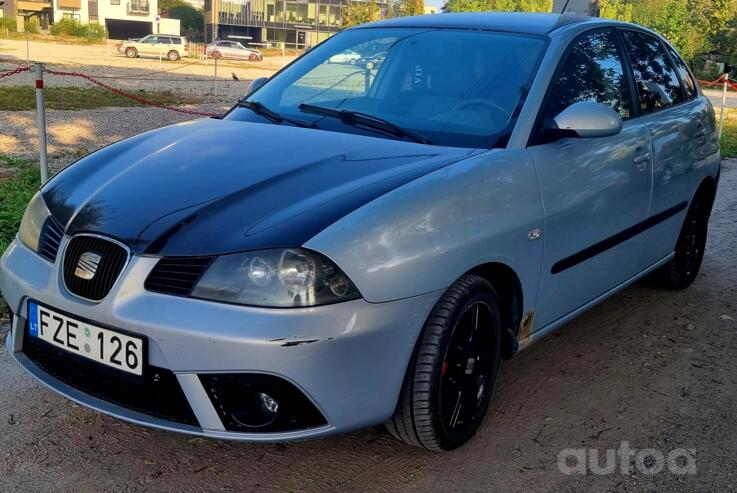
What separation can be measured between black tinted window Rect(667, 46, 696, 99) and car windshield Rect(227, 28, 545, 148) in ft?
5.69

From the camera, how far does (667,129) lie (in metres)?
4.19

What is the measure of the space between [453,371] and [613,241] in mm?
1281

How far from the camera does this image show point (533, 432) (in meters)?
3.10

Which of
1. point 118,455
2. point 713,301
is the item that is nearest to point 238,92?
point 713,301

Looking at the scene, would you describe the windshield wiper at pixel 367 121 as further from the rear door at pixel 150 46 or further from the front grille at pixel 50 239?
the rear door at pixel 150 46

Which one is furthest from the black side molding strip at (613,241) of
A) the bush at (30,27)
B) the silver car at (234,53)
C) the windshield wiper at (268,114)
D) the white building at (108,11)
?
the white building at (108,11)

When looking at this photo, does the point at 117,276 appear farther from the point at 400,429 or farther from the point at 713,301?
the point at 713,301

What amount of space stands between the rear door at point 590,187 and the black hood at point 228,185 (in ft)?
1.65

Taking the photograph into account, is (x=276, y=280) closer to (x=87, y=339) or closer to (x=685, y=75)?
(x=87, y=339)

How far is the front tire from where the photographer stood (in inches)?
102

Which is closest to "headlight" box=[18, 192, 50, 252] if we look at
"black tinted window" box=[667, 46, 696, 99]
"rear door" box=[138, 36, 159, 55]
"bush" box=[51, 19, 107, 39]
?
"black tinted window" box=[667, 46, 696, 99]

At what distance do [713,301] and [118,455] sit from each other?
3.73m

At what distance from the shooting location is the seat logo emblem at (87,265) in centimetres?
248

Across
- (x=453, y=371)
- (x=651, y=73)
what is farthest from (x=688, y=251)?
(x=453, y=371)
